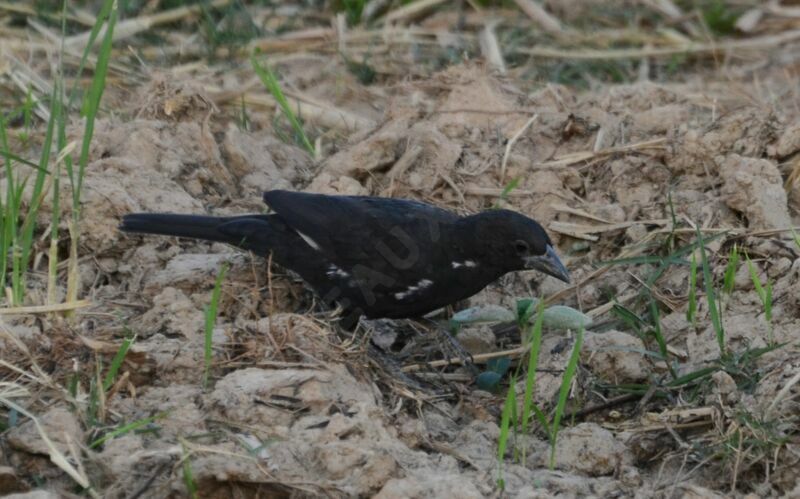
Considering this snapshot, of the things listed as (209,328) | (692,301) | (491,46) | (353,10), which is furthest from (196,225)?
(353,10)

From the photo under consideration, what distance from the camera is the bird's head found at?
5102 mm

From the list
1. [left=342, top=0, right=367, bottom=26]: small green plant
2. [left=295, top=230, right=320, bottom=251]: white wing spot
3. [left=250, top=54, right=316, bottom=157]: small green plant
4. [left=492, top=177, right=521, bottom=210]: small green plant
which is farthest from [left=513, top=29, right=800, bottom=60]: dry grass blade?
[left=295, top=230, right=320, bottom=251]: white wing spot

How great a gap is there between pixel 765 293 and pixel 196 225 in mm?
2104

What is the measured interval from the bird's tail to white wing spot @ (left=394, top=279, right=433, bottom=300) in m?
0.62

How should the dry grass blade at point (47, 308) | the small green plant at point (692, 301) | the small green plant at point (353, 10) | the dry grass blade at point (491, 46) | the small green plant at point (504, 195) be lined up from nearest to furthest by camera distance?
the dry grass blade at point (47, 308), the small green plant at point (692, 301), the small green plant at point (504, 195), the dry grass blade at point (491, 46), the small green plant at point (353, 10)

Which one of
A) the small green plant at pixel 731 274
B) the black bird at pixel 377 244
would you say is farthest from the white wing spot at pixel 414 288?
the small green plant at pixel 731 274

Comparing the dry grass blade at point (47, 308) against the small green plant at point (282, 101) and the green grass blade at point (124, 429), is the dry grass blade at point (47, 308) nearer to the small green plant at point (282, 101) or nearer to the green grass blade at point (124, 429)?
the green grass blade at point (124, 429)

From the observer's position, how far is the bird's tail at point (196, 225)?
5.27 meters

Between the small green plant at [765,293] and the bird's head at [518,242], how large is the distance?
0.65 meters

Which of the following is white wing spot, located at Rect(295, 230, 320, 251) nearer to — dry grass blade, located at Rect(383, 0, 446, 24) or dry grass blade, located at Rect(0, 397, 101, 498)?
dry grass blade, located at Rect(0, 397, 101, 498)

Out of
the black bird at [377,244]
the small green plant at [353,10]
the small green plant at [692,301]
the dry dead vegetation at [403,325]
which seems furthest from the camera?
the small green plant at [353,10]

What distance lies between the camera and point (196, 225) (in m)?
5.35

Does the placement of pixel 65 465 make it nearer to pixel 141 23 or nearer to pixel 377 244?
pixel 377 244

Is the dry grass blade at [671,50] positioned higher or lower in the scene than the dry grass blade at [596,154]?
lower
